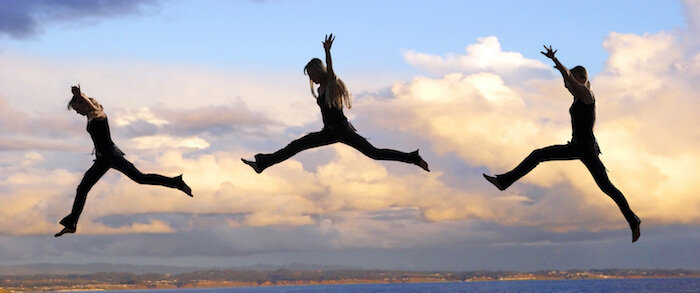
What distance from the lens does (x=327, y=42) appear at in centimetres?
1619

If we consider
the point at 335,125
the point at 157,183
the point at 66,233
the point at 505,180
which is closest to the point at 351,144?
the point at 335,125

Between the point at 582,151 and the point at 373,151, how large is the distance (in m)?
4.53

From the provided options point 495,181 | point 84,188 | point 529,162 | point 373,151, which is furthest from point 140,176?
point 529,162

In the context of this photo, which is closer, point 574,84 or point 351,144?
point 574,84

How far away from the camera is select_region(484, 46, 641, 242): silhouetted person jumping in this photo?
16.5 m

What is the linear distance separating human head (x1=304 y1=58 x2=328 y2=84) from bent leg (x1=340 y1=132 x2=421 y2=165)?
57.2 inches

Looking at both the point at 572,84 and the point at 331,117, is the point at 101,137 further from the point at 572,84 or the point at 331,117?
the point at 572,84

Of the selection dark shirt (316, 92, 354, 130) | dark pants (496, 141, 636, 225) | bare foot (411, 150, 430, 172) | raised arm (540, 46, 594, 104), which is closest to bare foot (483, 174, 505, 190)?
dark pants (496, 141, 636, 225)

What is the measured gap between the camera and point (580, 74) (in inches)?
647

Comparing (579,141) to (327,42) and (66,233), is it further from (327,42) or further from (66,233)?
(66,233)

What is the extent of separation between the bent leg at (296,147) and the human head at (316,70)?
135cm

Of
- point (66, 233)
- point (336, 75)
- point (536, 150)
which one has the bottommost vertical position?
point (66, 233)

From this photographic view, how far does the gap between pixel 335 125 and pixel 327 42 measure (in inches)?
82.9

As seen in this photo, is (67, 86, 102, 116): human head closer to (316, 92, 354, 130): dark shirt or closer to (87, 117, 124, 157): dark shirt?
(87, 117, 124, 157): dark shirt
